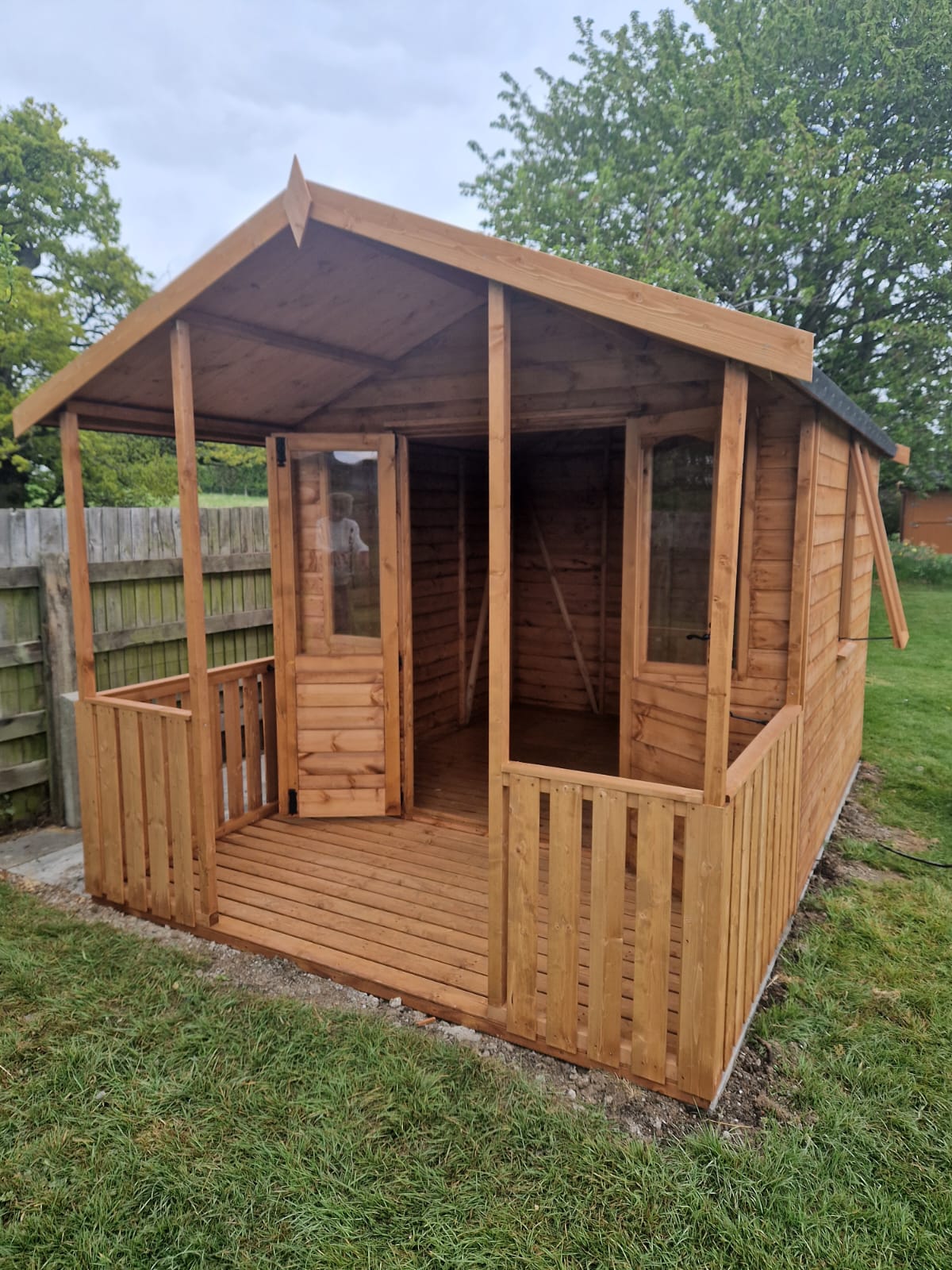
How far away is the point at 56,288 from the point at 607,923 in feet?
40.9

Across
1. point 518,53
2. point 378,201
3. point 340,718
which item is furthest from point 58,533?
point 518,53

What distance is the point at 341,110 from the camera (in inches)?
2200

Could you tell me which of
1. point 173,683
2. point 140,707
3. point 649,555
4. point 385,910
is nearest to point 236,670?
point 173,683

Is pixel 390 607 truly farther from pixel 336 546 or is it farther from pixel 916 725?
pixel 916 725

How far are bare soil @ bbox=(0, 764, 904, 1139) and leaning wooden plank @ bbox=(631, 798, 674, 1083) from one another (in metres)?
0.13

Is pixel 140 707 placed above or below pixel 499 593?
below

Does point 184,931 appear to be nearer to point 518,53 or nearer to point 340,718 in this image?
point 340,718

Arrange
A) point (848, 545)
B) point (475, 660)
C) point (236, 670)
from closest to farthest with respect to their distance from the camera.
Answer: point (236, 670)
point (848, 545)
point (475, 660)

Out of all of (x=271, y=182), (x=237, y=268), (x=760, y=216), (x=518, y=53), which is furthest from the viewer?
(x=271, y=182)

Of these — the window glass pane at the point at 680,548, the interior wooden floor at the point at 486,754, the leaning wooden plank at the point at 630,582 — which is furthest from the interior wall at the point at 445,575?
the window glass pane at the point at 680,548

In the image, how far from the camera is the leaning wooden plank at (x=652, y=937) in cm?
253

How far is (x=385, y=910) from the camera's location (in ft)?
11.9

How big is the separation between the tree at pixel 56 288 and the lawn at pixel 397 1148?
31.4ft

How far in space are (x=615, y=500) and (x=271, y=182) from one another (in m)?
72.0
